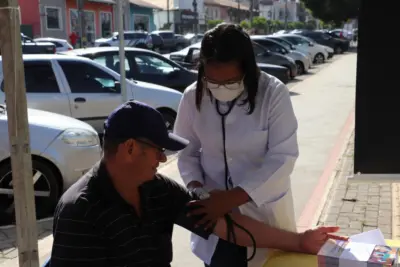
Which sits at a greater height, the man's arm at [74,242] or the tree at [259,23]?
the tree at [259,23]

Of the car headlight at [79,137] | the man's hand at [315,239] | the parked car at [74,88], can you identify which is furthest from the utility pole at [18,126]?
the parked car at [74,88]

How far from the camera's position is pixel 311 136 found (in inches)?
367

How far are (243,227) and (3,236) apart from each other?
11.2 feet

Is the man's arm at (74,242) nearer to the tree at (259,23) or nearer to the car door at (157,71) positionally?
the car door at (157,71)

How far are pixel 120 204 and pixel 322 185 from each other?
493cm

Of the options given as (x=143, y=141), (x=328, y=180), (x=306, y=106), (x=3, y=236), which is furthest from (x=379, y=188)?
(x=306, y=106)

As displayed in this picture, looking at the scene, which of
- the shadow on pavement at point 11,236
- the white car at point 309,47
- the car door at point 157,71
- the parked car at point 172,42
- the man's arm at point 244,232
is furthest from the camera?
the parked car at point 172,42

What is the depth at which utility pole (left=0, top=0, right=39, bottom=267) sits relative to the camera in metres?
2.59

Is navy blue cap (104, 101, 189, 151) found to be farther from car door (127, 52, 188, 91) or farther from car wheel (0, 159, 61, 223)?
car door (127, 52, 188, 91)

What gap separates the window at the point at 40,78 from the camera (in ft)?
25.8

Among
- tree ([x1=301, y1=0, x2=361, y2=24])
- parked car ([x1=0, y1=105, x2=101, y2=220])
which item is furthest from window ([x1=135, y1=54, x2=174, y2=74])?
tree ([x1=301, y1=0, x2=361, y2=24])

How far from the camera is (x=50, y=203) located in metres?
5.46

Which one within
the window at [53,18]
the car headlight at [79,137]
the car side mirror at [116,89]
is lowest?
the car headlight at [79,137]

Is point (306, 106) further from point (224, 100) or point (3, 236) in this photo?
point (224, 100)
